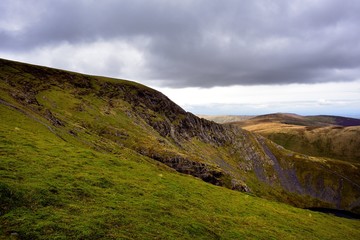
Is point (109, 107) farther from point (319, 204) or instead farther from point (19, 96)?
point (319, 204)

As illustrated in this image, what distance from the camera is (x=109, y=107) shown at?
156 m

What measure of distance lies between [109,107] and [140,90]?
46606 millimetres

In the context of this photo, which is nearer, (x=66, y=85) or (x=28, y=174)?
(x=28, y=174)

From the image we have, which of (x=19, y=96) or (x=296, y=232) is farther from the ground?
(x=19, y=96)

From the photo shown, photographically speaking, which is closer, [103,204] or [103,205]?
[103,205]

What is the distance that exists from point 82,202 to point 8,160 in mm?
12456

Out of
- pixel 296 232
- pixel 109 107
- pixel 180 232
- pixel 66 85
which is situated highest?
pixel 66 85

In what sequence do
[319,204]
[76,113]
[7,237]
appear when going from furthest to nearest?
[319,204] → [76,113] → [7,237]

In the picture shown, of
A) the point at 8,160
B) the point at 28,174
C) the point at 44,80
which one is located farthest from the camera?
the point at 44,80

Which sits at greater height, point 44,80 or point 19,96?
point 44,80

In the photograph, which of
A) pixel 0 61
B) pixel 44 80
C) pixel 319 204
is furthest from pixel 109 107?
pixel 319 204

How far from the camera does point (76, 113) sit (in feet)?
420

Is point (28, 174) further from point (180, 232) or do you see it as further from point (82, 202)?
point (180, 232)

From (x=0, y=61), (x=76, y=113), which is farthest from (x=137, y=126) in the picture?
(x=0, y=61)
